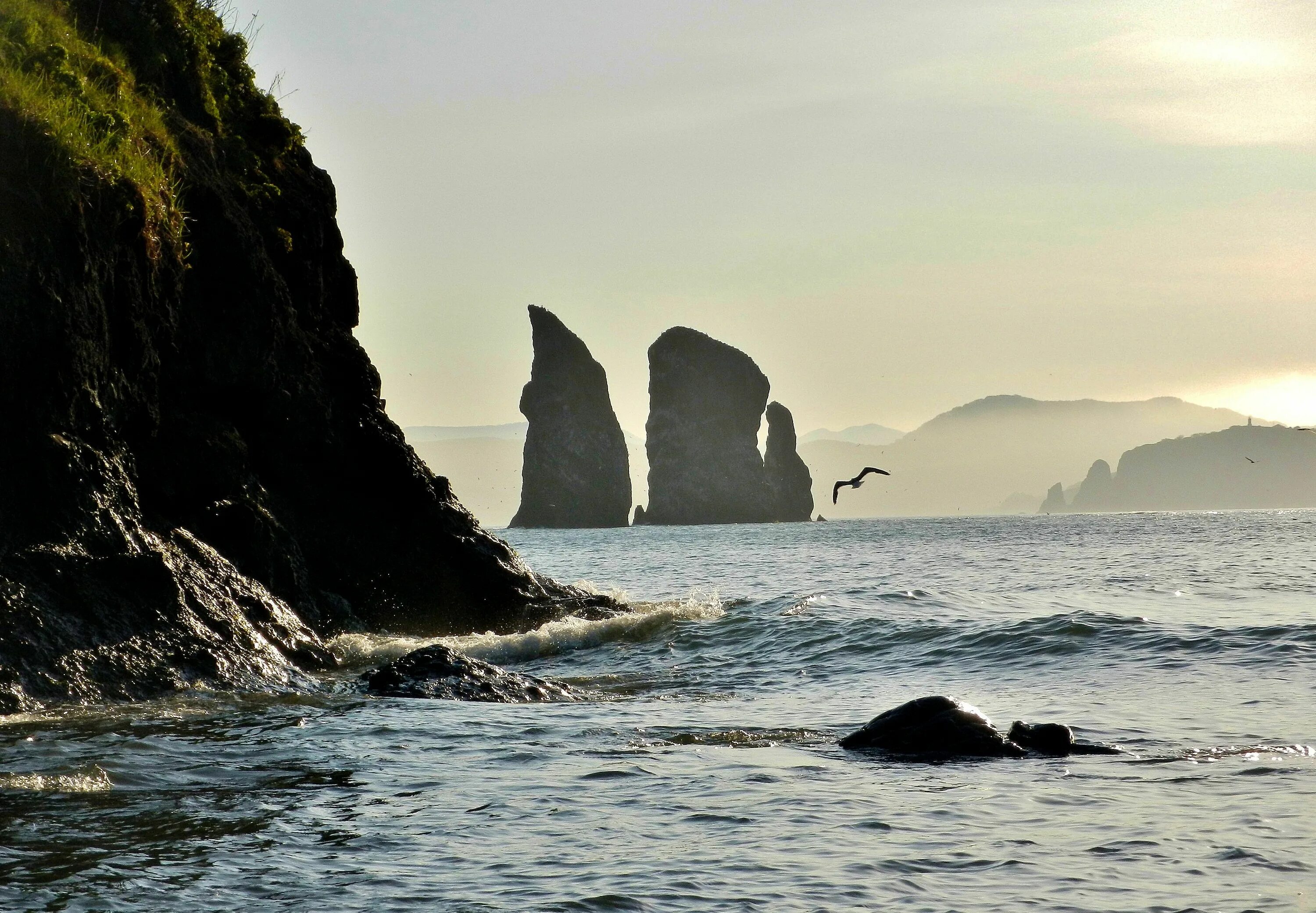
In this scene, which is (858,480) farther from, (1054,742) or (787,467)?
(787,467)

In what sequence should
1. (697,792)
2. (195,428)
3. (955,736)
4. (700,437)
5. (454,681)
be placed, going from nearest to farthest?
(697,792) → (955,736) → (454,681) → (195,428) → (700,437)

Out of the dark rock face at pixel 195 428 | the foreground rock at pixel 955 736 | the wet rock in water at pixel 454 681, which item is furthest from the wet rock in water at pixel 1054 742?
the dark rock face at pixel 195 428

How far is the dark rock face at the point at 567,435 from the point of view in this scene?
143250mm

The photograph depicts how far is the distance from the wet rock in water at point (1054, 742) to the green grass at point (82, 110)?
1040 cm

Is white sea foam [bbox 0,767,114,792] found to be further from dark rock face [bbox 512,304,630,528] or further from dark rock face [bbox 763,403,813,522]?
dark rock face [bbox 763,403,813,522]

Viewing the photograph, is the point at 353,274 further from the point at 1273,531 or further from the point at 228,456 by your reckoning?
the point at 1273,531

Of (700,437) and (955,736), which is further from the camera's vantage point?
(700,437)

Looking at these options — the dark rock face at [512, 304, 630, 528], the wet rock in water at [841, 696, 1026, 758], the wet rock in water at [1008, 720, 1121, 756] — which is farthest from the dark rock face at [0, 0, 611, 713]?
the dark rock face at [512, 304, 630, 528]

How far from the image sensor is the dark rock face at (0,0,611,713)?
11.1 m

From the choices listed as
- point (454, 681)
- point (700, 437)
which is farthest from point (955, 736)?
point (700, 437)

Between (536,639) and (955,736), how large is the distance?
912cm

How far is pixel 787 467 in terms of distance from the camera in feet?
518

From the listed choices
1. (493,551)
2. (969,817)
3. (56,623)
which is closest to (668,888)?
(969,817)

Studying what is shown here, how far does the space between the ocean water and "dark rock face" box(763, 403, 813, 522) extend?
140004 mm
